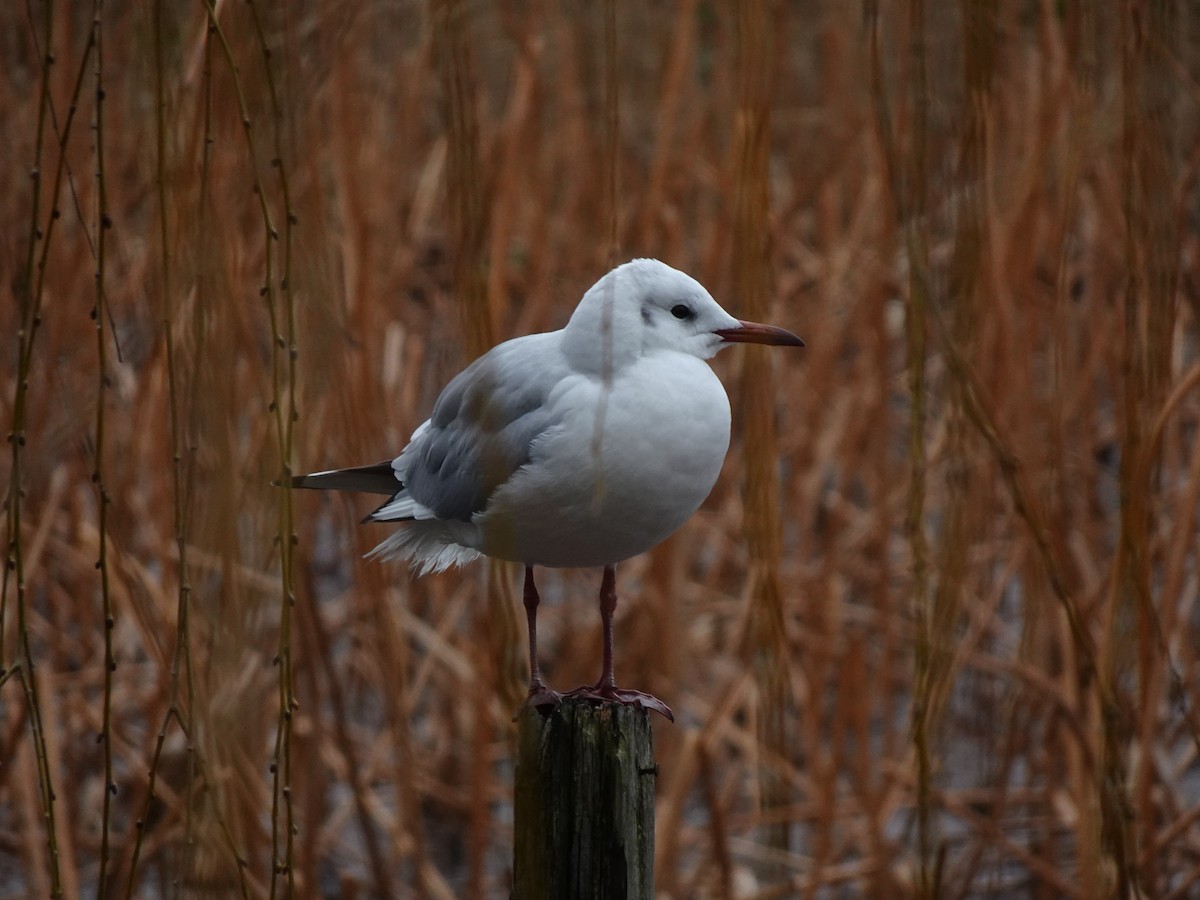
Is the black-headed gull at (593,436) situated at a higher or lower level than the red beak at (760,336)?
lower

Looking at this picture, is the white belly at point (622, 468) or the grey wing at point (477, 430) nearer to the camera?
the white belly at point (622, 468)

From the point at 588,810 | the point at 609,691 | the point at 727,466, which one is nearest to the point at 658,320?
the point at 609,691

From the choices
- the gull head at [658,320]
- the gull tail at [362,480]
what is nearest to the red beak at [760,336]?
the gull head at [658,320]

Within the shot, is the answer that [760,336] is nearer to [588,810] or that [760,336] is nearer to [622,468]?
[622,468]

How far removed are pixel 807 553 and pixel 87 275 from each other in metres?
1.85

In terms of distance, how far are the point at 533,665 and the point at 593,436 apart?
49 cm

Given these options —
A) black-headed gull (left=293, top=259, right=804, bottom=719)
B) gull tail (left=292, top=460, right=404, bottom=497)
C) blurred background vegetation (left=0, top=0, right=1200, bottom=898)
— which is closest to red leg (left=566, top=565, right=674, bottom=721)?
black-headed gull (left=293, top=259, right=804, bottom=719)

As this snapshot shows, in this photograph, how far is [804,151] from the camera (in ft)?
13.0

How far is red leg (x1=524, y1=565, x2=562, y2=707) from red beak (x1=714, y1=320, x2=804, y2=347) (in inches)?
15.7

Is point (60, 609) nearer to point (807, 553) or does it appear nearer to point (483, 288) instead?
point (807, 553)

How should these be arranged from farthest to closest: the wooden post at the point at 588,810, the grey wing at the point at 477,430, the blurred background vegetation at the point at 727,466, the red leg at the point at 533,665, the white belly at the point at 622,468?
the red leg at the point at 533,665
the grey wing at the point at 477,430
the white belly at the point at 622,468
the wooden post at the point at 588,810
the blurred background vegetation at the point at 727,466

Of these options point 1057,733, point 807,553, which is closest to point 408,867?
point 807,553

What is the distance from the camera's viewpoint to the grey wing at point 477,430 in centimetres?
164

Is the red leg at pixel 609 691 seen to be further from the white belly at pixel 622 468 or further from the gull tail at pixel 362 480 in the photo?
the gull tail at pixel 362 480
